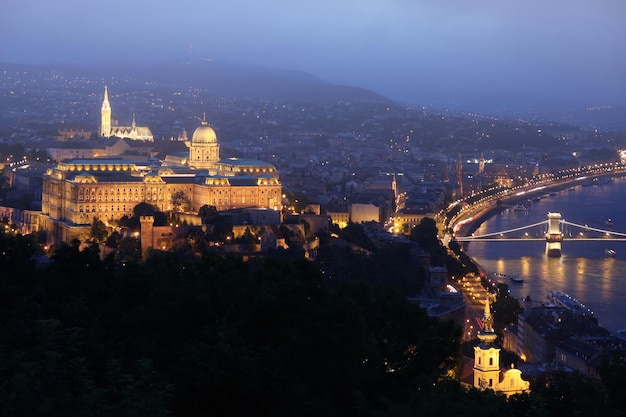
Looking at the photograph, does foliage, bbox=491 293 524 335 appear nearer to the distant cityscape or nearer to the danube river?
the distant cityscape

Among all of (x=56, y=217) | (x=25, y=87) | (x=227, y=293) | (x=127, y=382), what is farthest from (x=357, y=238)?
(x=25, y=87)

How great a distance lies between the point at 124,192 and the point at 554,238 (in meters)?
8.37

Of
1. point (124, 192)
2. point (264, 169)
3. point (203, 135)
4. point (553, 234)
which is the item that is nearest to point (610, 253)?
point (553, 234)

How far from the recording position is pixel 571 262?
20766 millimetres

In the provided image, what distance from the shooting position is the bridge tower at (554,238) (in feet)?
71.9

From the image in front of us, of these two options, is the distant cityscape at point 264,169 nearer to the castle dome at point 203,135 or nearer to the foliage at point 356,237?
the castle dome at point 203,135

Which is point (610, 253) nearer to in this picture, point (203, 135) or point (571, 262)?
point (571, 262)

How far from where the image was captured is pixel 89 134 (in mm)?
31562

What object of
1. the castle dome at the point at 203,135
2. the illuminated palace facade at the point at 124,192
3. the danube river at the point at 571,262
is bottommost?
the danube river at the point at 571,262

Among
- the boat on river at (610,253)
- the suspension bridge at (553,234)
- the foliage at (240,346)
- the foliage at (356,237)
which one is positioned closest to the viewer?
the foliage at (240,346)

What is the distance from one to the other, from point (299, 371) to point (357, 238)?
12897 millimetres

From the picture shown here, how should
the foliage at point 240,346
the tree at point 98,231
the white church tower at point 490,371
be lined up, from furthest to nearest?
the tree at point 98,231 → the white church tower at point 490,371 → the foliage at point 240,346

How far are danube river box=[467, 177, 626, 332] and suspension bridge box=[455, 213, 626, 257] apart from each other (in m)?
0.14

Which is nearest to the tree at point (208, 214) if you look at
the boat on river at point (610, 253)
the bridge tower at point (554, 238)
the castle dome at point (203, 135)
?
the castle dome at point (203, 135)
